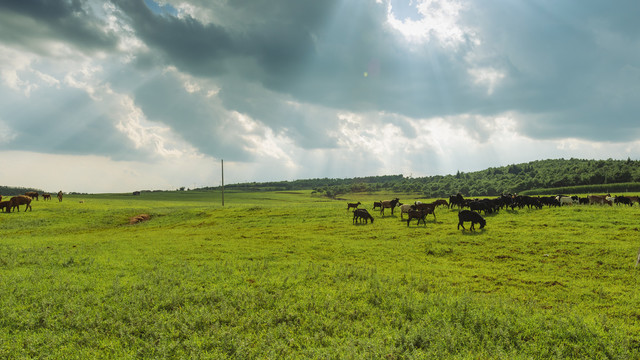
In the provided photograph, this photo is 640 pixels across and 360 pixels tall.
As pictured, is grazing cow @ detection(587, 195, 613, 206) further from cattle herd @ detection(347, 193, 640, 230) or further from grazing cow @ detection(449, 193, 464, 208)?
grazing cow @ detection(449, 193, 464, 208)

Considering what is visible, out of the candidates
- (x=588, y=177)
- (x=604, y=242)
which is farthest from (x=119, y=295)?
(x=588, y=177)

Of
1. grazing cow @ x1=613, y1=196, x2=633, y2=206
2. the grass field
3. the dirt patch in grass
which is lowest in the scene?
the grass field

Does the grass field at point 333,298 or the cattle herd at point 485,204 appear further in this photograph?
the cattle herd at point 485,204

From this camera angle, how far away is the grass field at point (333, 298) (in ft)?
28.4

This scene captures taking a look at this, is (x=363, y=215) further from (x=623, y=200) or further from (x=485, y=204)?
(x=623, y=200)

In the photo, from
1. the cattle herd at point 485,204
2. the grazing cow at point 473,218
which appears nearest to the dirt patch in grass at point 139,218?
the cattle herd at point 485,204

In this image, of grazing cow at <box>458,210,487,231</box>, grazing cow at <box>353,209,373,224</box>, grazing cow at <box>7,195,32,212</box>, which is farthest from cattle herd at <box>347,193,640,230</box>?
grazing cow at <box>7,195,32,212</box>

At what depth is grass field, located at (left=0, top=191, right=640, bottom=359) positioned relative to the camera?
28.4 ft

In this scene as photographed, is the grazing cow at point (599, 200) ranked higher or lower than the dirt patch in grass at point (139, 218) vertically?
higher

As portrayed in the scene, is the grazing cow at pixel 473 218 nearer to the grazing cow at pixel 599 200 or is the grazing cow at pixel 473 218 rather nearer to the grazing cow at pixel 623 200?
the grazing cow at pixel 599 200

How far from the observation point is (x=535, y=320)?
376 inches

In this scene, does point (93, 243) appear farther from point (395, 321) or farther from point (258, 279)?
point (395, 321)

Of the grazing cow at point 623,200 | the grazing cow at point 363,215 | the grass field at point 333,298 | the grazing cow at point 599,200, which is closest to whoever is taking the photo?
the grass field at point 333,298

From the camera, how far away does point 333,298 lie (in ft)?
37.6
